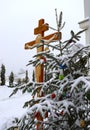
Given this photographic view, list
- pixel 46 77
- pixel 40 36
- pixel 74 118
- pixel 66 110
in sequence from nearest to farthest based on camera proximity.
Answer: pixel 66 110 → pixel 74 118 → pixel 46 77 → pixel 40 36

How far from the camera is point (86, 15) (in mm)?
5473

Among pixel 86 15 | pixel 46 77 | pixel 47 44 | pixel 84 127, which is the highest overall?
pixel 86 15

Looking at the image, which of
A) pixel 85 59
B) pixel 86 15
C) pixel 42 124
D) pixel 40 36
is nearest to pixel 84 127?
pixel 42 124

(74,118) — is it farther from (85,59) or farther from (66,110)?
(85,59)

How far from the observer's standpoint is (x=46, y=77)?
3.82 meters

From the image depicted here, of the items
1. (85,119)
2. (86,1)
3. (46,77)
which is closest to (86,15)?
(86,1)

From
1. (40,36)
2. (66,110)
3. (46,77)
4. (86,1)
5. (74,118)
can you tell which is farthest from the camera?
(86,1)

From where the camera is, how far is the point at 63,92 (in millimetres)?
3285

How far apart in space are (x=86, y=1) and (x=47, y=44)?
2.06 meters

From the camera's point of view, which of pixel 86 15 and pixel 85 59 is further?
pixel 86 15

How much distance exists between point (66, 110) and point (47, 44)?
75 centimetres

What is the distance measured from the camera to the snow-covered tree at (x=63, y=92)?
3.15 meters

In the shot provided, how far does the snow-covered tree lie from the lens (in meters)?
3.15

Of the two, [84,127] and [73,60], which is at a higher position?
[73,60]
